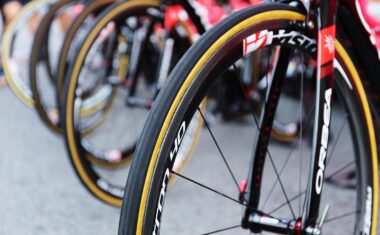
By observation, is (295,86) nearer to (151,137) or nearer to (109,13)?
(109,13)

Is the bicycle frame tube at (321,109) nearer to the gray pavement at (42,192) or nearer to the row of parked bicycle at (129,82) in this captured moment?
the row of parked bicycle at (129,82)

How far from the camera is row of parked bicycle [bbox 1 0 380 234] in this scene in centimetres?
271

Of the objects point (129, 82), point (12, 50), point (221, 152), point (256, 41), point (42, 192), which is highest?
point (12, 50)

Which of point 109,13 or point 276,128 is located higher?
point 109,13

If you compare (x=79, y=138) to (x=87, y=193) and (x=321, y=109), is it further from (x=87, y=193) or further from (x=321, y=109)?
(x=321, y=109)

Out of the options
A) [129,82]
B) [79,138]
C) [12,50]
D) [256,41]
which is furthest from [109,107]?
[256,41]

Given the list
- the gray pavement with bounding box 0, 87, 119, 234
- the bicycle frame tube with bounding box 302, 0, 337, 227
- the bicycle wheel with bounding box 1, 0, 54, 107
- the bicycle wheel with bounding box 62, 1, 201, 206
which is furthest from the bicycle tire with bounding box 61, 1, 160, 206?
the bicycle frame tube with bounding box 302, 0, 337, 227

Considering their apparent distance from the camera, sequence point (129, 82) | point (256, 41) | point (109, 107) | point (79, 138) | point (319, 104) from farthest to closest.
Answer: point (109, 107)
point (129, 82)
point (79, 138)
point (319, 104)
point (256, 41)

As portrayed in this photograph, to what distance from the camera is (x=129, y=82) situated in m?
3.62

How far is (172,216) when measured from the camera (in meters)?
2.80

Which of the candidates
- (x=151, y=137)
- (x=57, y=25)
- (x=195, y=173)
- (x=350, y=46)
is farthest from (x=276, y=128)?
(x=57, y=25)

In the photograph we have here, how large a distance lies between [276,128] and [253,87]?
1.07 ft

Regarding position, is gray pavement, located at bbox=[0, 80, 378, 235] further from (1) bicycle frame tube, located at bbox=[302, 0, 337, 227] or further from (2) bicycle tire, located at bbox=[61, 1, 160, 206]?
(1) bicycle frame tube, located at bbox=[302, 0, 337, 227]

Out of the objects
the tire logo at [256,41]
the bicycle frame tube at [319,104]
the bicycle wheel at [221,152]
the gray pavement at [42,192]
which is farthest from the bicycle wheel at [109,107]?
the tire logo at [256,41]
